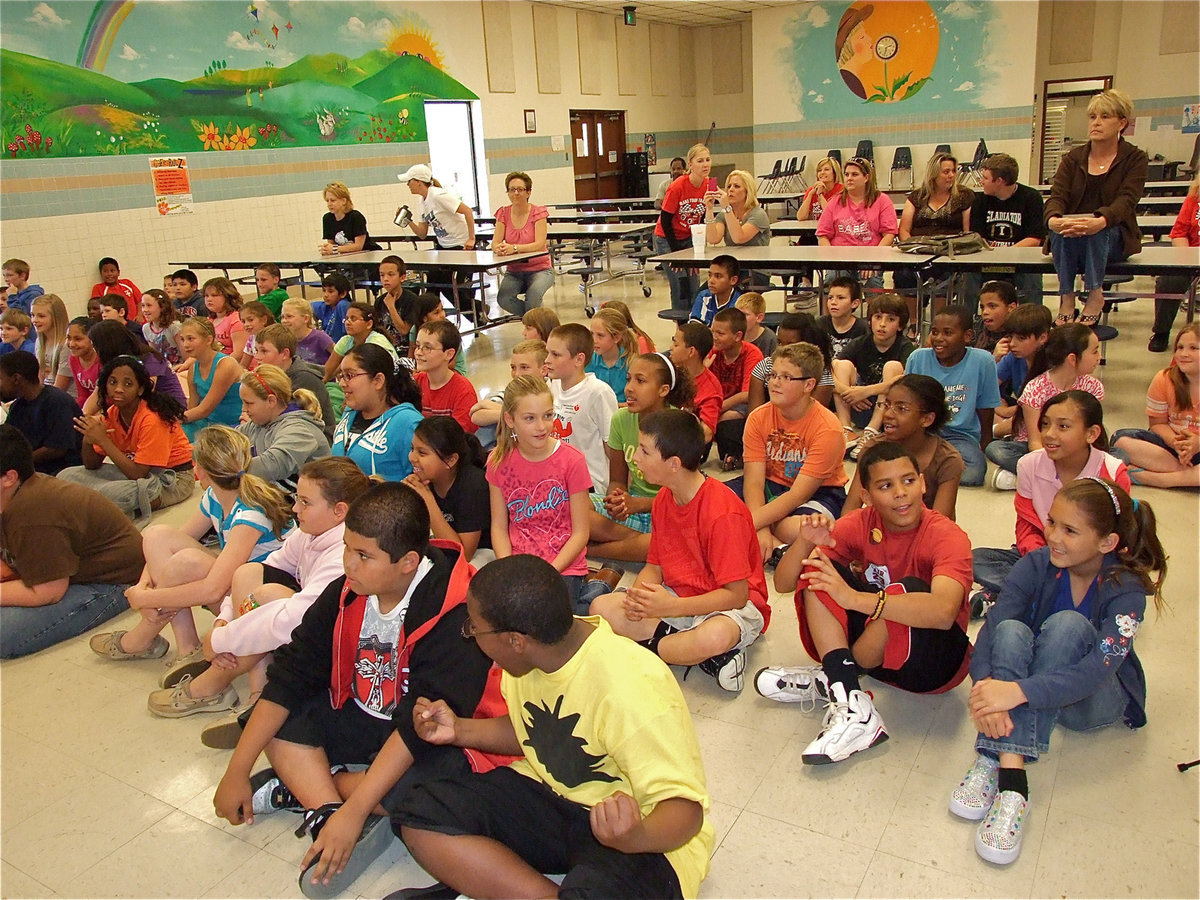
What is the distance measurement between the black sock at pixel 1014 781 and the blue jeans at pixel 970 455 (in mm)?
2131

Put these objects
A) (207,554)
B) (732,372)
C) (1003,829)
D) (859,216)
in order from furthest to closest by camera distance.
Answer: (859,216)
(732,372)
(207,554)
(1003,829)

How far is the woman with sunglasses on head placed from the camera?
6781mm

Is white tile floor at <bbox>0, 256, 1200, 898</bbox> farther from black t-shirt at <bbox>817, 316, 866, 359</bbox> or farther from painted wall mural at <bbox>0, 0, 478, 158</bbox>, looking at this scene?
painted wall mural at <bbox>0, 0, 478, 158</bbox>

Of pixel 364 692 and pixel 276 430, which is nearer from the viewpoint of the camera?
pixel 364 692

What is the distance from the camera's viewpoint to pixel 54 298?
5.62 m

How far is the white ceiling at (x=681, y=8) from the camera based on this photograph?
14039 millimetres

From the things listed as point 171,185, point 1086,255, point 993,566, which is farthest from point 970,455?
point 171,185

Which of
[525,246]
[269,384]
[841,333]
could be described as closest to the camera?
[269,384]

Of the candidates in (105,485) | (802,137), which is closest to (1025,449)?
(105,485)

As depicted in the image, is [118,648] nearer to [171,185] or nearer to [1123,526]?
[1123,526]

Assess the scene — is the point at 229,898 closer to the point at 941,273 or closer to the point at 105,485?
the point at 105,485

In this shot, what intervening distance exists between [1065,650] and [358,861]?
1.77 m

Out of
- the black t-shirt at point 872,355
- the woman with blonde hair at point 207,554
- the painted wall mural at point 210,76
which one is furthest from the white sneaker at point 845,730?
the painted wall mural at point 210,76

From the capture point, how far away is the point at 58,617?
3215 millimetres
